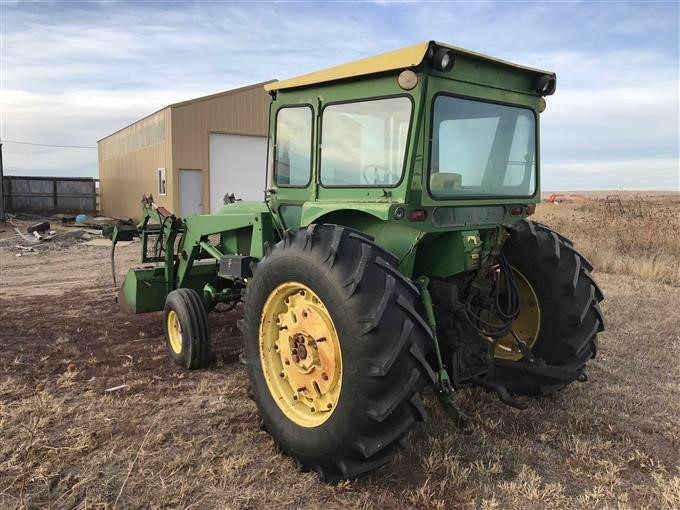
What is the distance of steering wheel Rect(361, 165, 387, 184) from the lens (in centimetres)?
341

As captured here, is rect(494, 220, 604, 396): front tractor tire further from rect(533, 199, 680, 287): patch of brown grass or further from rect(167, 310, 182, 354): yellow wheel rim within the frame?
rect(533, 199, 680, 287): patch of brown grass

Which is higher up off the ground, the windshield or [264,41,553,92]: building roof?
[264,41,553,92]: building roof

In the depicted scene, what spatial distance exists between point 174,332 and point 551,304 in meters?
3.44

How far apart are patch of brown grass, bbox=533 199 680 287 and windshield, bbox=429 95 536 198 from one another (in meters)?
6.79

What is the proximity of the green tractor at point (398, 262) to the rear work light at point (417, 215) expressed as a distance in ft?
0.05

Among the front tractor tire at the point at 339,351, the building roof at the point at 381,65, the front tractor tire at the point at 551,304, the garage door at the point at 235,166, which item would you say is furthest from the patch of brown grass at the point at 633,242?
the garage door at the point at 235,166

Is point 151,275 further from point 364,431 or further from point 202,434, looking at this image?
point 364,431

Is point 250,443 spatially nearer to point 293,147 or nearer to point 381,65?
point 293,147

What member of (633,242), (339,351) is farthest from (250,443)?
(633,242)

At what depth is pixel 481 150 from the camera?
372 centimetres

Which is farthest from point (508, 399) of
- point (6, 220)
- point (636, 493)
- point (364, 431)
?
point (6, 220)

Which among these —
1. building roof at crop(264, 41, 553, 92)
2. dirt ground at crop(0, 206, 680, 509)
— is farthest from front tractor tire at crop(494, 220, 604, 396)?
building roof at crop(264, 41, 553, 92)

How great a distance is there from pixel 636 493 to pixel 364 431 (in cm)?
162

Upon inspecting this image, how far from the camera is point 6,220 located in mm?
21828
